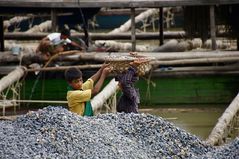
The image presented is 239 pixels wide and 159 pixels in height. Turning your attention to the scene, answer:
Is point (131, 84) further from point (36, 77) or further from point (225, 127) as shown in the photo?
point (36, 77)

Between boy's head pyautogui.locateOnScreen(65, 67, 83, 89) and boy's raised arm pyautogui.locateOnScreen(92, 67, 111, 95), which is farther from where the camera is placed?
boy's raised arm pyautogui.locateOnScreen(92, 67, 111, 95)

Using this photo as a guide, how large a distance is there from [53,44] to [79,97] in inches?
269

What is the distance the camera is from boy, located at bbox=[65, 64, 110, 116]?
909cm

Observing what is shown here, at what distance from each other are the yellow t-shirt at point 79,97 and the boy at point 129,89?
1.60 ft

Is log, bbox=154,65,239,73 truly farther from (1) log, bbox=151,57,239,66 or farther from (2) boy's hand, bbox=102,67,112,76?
(2) boy's hand, bbox=102,67,112,76

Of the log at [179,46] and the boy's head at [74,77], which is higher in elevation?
the boy's head at [74,77]

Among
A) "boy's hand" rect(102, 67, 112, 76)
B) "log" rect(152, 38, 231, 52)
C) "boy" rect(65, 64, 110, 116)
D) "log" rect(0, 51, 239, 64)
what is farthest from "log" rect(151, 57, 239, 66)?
"boy" rect(65, 64, 110, 116)

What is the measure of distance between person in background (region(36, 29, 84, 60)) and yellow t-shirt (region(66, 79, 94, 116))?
641 centimetres

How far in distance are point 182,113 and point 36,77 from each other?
3.64m

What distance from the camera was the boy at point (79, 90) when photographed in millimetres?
9094

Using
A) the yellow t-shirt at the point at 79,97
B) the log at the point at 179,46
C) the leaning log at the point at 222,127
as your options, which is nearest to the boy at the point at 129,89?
the yellow t-shirt at the point at 79,97

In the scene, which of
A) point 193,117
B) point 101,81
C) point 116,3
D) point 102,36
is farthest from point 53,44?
point 101,81

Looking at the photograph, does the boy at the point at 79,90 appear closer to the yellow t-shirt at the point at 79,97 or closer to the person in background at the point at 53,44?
the yellow t-shirt at the point at 79,97

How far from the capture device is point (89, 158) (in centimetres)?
819
